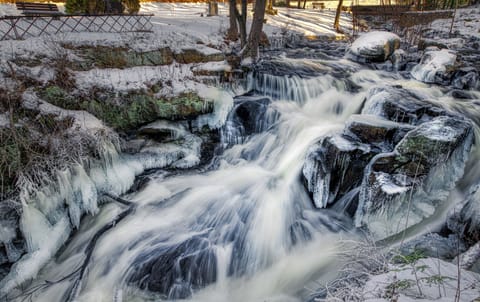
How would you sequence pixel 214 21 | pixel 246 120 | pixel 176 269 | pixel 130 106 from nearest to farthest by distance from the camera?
1. pixel 176 269
2. pixel 130 106
3. pixel 246 120
4. pixel 214 21

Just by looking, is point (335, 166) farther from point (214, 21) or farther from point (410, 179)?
point (214, 21)

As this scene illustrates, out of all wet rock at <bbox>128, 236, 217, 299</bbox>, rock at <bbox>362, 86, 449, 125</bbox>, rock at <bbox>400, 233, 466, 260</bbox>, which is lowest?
wet rock at <bbox>128, 236, 217, 299</bbox>

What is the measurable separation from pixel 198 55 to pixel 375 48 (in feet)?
21.9

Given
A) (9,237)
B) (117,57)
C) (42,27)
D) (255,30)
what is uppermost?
(255,30)

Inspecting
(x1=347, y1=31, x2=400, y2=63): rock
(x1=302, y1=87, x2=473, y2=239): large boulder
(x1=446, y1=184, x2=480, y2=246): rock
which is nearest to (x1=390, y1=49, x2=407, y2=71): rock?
(x1=347, y1=31, x2=400, y2=63): rock

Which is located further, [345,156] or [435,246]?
[345,156]

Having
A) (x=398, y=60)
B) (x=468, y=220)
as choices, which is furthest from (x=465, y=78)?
(x=468, y=220)

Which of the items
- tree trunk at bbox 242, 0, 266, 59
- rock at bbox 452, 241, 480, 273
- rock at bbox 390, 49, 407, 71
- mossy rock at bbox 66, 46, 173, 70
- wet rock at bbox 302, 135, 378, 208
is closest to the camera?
A: rock at bbox 452, 241, 480, 273

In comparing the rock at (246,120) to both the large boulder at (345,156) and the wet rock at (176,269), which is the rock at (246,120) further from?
the wet rock at (176,269)

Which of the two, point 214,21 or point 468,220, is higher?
point 214,21

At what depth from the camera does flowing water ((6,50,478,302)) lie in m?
4.16

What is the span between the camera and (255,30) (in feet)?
32.7

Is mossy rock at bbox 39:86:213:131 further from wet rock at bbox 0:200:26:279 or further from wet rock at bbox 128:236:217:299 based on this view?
wet rock at bbox 128:236:217:299

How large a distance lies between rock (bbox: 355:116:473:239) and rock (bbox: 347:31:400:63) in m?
→ 6.80
